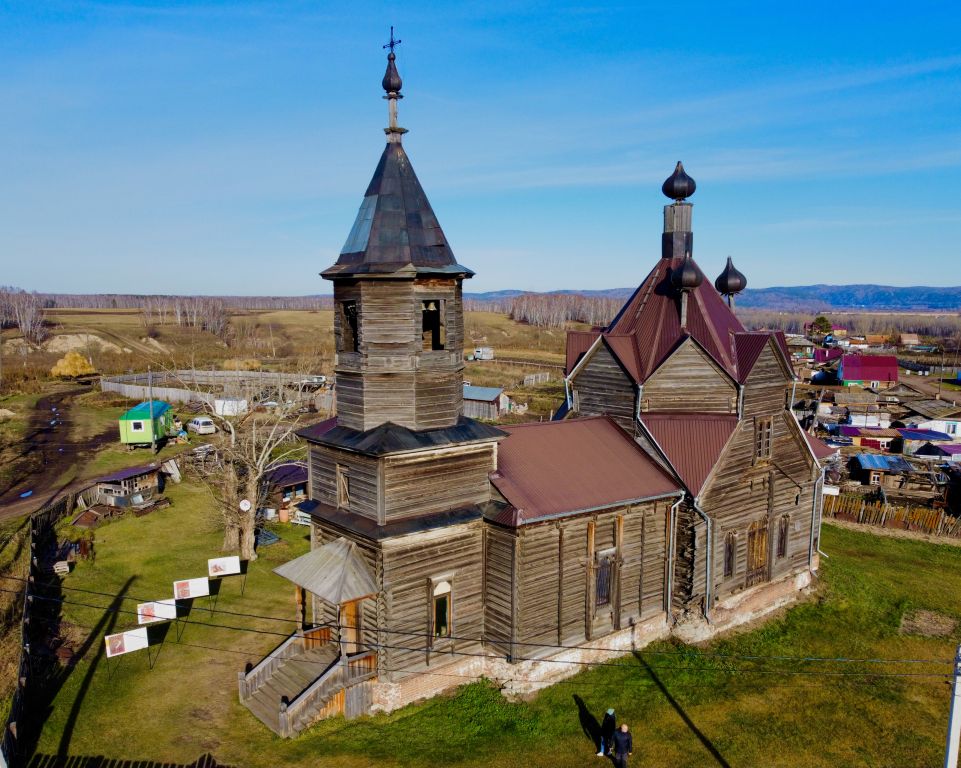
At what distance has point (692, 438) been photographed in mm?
21047

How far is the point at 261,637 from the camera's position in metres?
21.3

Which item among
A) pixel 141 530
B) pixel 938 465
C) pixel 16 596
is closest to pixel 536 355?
pixel 938 465

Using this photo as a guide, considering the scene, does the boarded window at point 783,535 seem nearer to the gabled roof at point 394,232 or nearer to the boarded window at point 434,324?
the boarded window at point 434,324

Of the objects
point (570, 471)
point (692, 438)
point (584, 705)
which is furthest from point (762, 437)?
point (584, 705)

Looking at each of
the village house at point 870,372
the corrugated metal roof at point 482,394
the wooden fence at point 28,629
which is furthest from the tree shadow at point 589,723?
the village house at point 870,372

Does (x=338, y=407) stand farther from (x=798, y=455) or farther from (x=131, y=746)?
(x=798, y=455)

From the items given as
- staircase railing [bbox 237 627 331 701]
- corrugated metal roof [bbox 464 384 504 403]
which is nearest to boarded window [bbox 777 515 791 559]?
staircase railing [bbox 237 627 331 701]

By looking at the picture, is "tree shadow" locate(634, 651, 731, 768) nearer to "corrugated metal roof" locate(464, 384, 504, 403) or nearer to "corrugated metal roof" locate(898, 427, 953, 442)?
"corrugated metal roof" locate(898, 427, 953, 442)

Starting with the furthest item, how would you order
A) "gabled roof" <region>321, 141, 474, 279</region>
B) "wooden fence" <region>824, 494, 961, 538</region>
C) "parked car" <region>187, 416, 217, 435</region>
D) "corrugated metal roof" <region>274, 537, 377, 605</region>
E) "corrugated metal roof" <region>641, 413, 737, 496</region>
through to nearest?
1. "parked car" <region>187, 416, 217, 435</region>
2. "wooden fence" <region>824, 494, 961, 538</region>
3. "corrugated metal roof" <region>641, 413, 737, 496</region>
4. "gabled roof" <region>321, 141, 474, 279</region>
5. "corrugated metal roof" <region>274, 537, 377, 605</region>

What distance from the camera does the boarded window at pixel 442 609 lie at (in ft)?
56.8

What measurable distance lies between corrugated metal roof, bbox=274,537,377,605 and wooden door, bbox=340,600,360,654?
3.28 feet

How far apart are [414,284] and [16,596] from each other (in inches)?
687

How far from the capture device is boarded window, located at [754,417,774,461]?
2183cm

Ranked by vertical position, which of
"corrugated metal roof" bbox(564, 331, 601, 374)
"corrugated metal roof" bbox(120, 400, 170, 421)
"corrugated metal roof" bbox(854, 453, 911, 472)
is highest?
"corrugated metal roof" bbox(564, 331, 601, 374)
